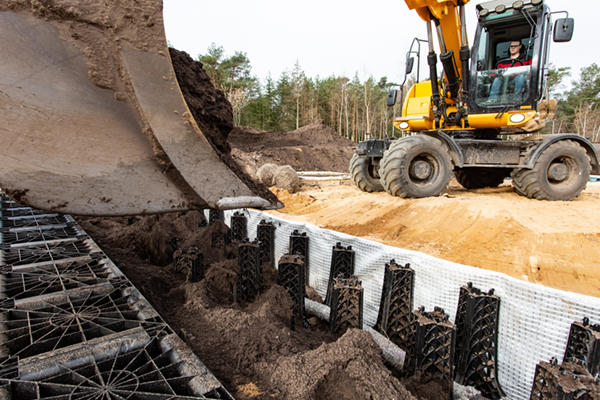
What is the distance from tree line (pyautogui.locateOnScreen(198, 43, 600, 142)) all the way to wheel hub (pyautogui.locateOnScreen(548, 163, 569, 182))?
25852mm

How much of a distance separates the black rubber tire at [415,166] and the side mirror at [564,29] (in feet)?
8.15

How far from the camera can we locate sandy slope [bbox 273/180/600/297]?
464 centimetres

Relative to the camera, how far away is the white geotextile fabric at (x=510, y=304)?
246 cm

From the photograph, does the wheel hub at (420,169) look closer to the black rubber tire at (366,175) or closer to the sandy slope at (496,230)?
A: the sandy slope at (496,230)

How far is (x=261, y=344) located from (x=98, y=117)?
1.92 metres

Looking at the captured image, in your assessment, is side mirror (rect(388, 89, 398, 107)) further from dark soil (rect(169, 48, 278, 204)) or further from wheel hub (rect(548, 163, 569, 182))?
dark soil (rect(169, 48, 278, 204))

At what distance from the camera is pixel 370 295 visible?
3932 millimetres

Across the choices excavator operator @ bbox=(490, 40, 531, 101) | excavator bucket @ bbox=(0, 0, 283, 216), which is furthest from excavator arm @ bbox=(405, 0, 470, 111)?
excavator bucket @ bbox=(0, 0, 283, 216)

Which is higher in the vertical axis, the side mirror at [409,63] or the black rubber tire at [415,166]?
the side mirror at [409,63]

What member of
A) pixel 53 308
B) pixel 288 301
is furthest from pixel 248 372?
pixel 53 308

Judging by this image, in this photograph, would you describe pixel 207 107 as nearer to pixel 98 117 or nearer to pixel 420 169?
pixel 98 117

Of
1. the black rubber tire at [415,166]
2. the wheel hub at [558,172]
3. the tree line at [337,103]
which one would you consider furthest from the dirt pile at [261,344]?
the tree line at [337,103]

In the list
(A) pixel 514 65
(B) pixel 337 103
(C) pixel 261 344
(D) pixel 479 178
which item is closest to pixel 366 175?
(D) pixel 479 178

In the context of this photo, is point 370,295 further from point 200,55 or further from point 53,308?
point 200,55
